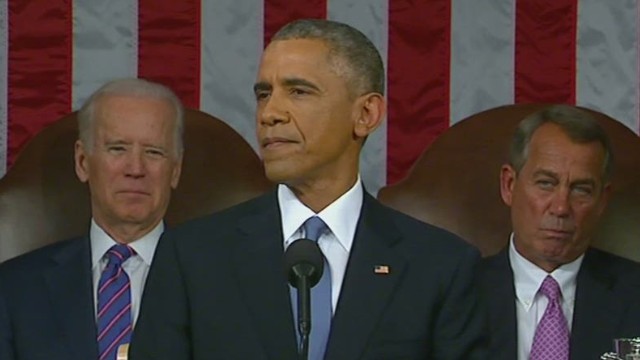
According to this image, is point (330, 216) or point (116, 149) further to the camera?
point (116, 149)

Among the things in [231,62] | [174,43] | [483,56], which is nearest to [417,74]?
[483,56]

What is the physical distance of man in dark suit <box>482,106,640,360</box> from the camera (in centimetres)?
337

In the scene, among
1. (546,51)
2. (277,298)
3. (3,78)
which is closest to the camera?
(277,298)

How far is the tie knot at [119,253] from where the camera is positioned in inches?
137

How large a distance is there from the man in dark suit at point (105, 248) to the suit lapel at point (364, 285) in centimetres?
86

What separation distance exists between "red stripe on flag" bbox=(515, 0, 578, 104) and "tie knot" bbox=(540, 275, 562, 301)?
31.6 inches

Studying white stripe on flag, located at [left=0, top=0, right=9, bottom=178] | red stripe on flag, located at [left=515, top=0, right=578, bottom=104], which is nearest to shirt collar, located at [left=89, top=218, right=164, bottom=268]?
white stripe on flag, located at [left=0, top=0, right=9, bottom=178]

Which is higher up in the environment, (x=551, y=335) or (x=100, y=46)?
(x=100, y=46)

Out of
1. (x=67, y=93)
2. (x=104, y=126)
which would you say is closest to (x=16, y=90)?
(x=67, y=93)

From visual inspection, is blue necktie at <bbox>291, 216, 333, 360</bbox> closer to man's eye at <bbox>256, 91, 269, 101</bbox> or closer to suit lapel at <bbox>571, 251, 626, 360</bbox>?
man's eye at <bbox>256, 91, 269, 101</bbox>

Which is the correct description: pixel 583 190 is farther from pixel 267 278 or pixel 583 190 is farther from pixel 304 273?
pixel 304 273

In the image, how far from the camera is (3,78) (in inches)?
159

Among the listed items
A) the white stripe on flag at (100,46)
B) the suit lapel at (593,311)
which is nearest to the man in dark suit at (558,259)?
the suit lapel at (593,311)

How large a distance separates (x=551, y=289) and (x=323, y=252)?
0.93m
